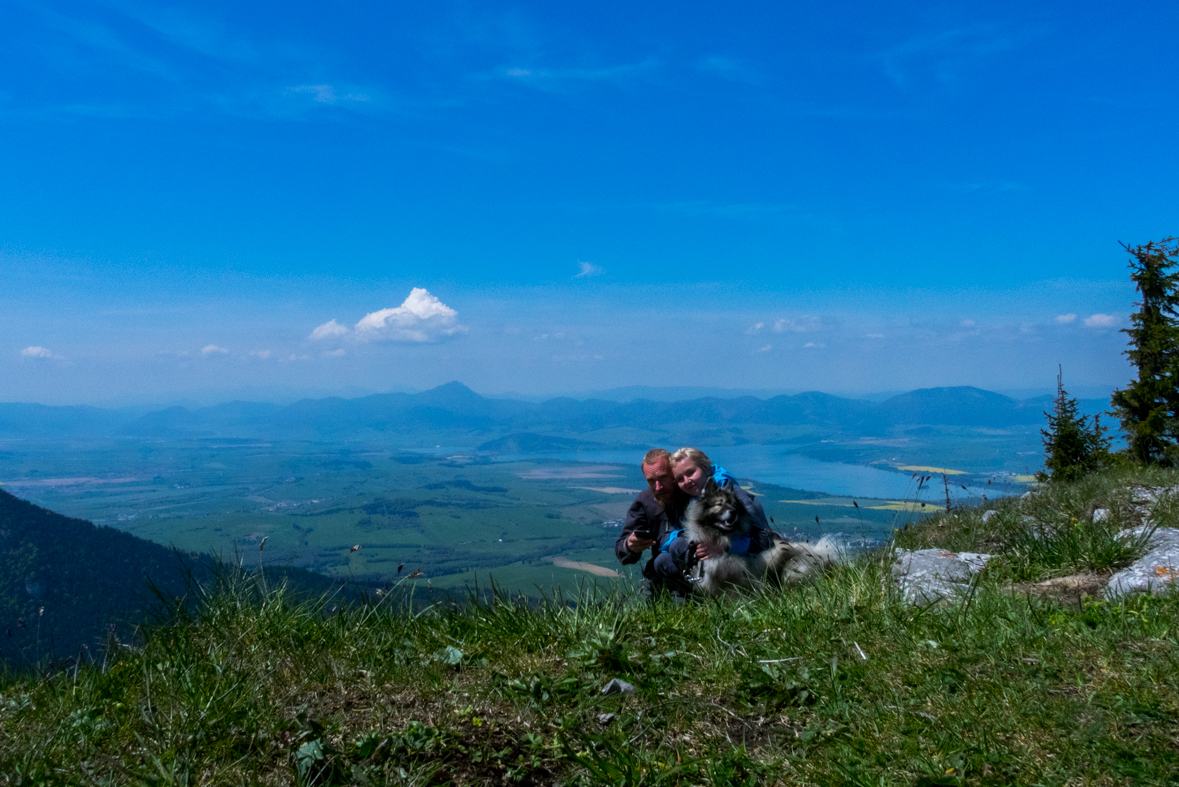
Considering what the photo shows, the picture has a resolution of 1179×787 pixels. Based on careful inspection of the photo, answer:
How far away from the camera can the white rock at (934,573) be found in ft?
14.2

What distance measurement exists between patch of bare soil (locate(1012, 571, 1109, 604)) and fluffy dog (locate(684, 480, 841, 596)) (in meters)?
1.28

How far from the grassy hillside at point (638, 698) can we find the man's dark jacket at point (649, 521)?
182 centimetres

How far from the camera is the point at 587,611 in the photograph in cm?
434

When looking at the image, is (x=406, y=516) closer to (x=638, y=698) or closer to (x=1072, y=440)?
(x=1072, y=440)

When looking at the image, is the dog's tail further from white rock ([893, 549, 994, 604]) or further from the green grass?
the green grass

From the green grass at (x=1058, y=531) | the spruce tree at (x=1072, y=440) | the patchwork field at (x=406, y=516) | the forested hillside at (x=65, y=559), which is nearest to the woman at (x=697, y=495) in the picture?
the green grass at (x=1058, y=531)

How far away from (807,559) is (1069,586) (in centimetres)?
179

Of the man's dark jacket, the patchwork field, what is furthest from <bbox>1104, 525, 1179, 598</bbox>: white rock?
the patchwork field

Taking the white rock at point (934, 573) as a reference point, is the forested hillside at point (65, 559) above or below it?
below

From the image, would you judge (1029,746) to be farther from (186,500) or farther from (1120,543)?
(186,500)

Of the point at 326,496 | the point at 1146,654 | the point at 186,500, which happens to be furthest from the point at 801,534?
the point at 186,500

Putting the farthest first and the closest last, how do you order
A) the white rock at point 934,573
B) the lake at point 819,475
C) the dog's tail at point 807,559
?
the lake at point 819,475, the dog's tail at point 807,559, the white rock at point 934,573

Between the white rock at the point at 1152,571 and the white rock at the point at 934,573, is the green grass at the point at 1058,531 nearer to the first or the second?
the white rock at the point at 1152,571

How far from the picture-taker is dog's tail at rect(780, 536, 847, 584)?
5082 mm
